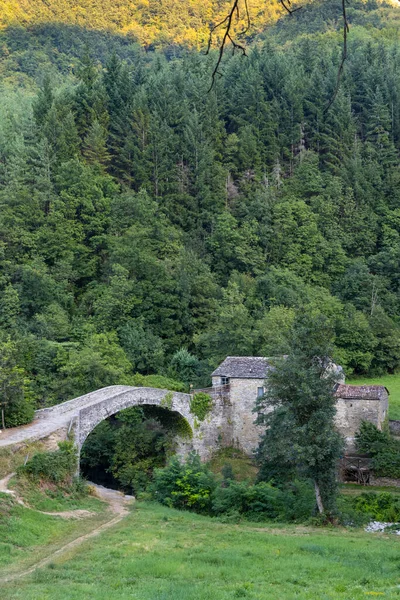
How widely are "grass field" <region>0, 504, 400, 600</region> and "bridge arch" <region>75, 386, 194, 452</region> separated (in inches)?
232

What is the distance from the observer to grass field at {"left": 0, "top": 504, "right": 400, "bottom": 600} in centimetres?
1245

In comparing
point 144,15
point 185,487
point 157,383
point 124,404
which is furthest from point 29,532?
point 144,15

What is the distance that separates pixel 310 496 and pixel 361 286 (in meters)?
28.5

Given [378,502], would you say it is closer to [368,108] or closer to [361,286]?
[361,286]

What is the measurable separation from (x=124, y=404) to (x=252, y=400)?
7.80 m

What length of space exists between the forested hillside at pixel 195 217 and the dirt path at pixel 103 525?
7.45 meters

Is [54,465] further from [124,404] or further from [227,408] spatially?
[227,408]

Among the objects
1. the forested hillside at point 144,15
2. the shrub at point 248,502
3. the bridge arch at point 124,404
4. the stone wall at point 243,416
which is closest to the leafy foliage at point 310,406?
the shrub at point 248,502

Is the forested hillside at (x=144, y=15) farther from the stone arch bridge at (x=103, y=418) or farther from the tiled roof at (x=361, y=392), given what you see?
the stone arch bridge at (x=103, y=418)

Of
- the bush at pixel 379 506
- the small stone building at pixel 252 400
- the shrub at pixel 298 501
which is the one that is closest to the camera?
the shrub at pixel 298 501

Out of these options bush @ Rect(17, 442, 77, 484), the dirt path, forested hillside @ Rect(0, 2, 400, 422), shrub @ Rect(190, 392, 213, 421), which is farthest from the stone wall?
bush @ Rect(17, 442, 77, 484)

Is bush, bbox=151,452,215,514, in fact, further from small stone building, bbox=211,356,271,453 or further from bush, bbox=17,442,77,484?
small stone building, bbox=211,356,271,453

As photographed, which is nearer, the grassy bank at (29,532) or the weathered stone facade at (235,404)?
the grassy bank at (29,532)

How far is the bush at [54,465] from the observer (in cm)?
2314
